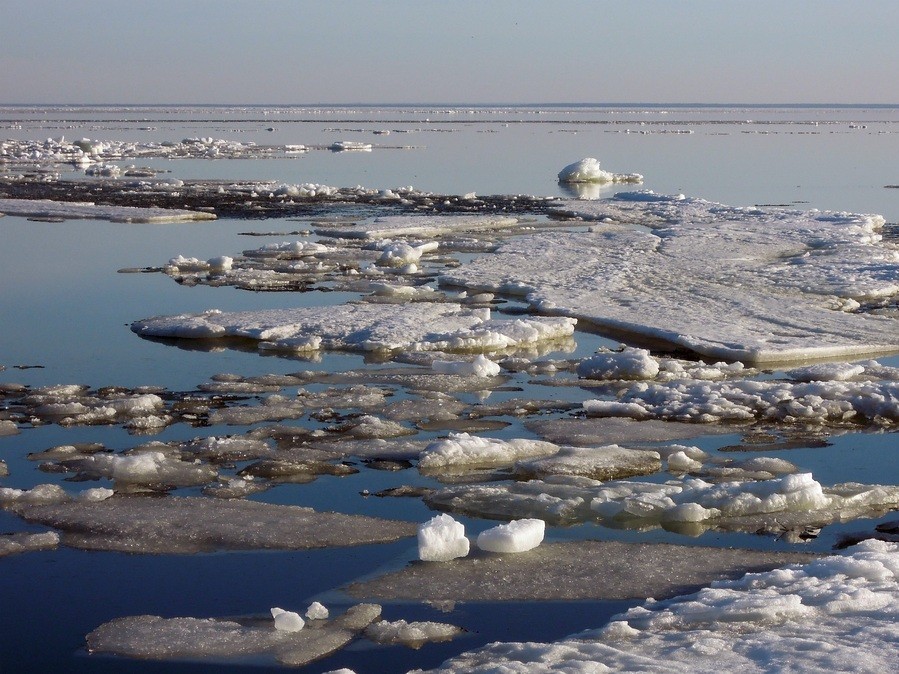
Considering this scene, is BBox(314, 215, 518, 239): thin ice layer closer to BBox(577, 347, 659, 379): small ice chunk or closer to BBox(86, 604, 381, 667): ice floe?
BBox(577, 347, 659, 379): small ice chunk

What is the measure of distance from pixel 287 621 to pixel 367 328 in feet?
14.9

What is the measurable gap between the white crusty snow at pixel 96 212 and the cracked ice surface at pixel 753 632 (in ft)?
44.3

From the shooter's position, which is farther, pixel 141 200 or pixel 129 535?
pixel 141 200

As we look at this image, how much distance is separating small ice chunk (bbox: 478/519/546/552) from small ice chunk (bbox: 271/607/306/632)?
33.9 inches

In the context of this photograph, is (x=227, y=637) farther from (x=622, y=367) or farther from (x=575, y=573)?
(x=622, y=367)

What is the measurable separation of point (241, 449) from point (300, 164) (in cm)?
2707

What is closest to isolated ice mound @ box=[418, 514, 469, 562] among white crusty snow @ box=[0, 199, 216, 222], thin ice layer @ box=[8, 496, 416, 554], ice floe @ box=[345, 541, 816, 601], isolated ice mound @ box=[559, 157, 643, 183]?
ice floe @ box=[345, 541, 816, 601]

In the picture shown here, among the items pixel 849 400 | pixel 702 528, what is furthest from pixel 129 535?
pixel 849 400

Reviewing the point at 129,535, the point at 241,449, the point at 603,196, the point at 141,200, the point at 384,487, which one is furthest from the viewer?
the point at 603,196

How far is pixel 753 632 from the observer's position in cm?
344

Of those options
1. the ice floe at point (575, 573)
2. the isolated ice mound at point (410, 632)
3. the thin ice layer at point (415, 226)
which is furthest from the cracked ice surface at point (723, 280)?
the isolated ice mound at point (410, 632)

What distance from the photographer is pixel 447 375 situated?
6.85 metres

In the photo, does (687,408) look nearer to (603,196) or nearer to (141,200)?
(141,200)

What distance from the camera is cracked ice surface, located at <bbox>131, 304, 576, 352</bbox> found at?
7621 mm
